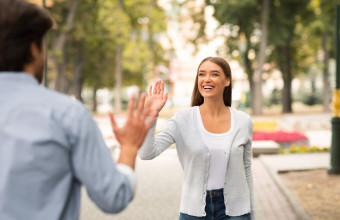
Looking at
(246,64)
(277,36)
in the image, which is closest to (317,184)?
(277,36)

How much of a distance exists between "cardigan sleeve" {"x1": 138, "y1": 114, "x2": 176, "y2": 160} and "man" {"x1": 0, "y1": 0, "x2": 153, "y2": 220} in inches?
48.2

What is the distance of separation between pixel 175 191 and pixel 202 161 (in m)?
6.10

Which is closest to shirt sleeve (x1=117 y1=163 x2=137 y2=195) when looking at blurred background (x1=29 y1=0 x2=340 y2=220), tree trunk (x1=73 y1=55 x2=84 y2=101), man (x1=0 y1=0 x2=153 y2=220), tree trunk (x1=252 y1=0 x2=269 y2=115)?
man (x1=0 y1=0 x2=153 y2=220)

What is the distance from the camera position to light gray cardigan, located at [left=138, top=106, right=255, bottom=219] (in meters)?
3.46

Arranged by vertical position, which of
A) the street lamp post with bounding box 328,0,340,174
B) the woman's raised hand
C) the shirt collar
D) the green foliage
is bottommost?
the street lamp post with bounding box 328,0,340,174

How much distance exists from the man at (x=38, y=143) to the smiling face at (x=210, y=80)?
1956 mm

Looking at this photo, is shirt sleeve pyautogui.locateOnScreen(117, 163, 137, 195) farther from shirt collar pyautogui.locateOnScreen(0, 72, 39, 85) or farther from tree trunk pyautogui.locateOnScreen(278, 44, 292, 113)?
tree trunk pyautogui.locateOnScreen(278, 44, 292, 113)

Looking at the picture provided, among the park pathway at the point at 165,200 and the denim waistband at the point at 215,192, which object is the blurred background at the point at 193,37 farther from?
the denim waistband at the point at 215,192

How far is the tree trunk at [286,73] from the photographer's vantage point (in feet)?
131

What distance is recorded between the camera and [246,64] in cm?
3997

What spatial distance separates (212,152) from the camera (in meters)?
3.51

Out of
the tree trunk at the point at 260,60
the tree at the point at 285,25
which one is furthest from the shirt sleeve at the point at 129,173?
the tree at the point at 285,25

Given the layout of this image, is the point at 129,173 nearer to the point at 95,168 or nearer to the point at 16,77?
the point at 95,168

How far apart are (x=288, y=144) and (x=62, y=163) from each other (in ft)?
51.7
